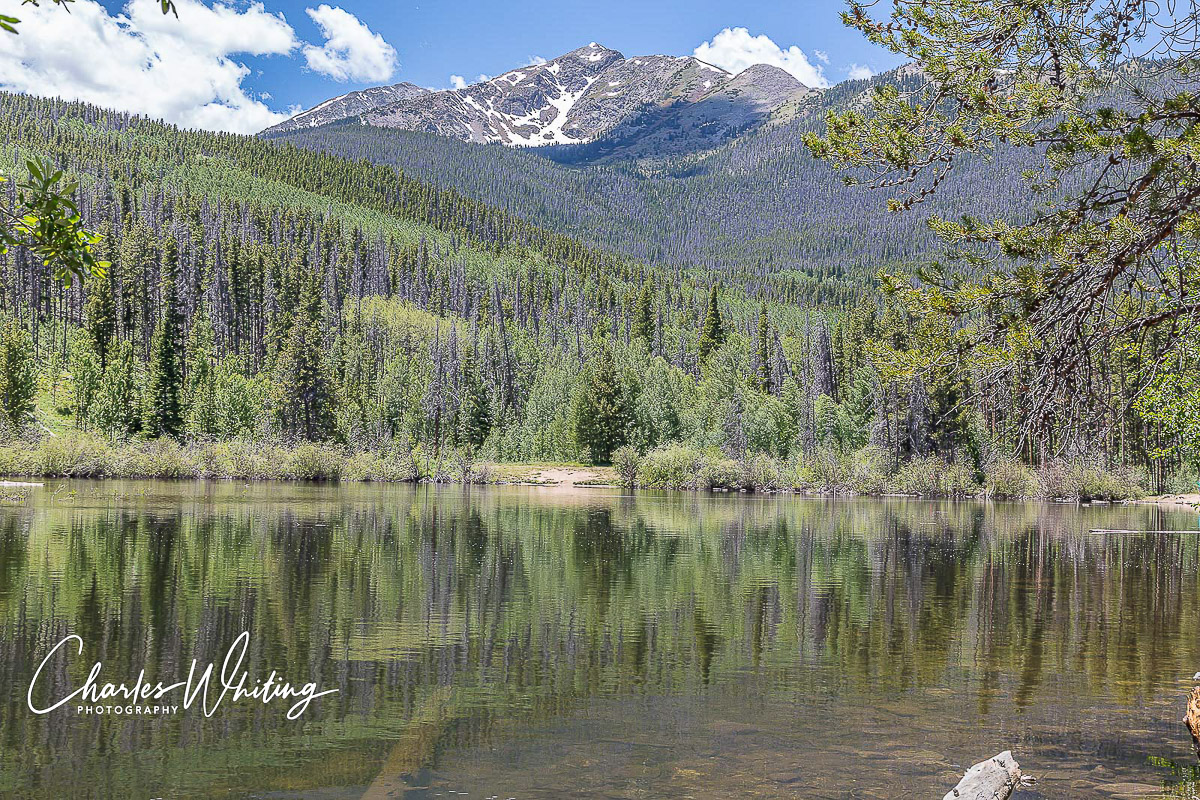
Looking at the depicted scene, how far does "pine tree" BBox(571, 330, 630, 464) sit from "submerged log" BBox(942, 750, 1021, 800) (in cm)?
10440

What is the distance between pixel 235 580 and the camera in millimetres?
24438

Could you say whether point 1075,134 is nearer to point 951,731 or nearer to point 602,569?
point 951,731

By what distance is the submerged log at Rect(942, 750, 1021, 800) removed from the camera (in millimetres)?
9156

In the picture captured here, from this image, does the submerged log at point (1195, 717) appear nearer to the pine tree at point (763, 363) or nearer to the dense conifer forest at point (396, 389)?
the dense conifer forest at point (396, 389)

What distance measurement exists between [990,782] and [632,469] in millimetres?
91448

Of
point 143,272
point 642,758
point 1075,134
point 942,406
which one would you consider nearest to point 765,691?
point 642,758

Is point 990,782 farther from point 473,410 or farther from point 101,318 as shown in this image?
point 473,410

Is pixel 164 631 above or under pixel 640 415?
under

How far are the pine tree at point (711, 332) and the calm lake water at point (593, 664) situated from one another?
13431 cm

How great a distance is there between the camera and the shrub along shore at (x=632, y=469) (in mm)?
77562

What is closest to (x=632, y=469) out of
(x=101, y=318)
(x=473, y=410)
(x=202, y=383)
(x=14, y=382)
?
(x=473, y=410)

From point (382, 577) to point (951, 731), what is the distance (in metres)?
17.4

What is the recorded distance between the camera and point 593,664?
16859 mm

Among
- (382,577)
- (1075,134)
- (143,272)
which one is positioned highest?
(143,272)
